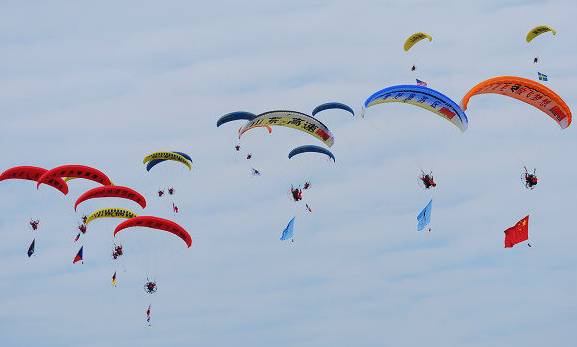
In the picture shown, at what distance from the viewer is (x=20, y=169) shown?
82500 mm

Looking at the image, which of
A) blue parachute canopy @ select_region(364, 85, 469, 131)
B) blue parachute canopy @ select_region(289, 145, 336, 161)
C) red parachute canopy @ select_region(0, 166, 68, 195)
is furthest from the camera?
blue parachute canopy @ select_region(289, 145, 336, 161)

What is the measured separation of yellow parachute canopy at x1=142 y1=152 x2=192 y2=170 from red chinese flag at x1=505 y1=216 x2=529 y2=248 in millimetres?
26794

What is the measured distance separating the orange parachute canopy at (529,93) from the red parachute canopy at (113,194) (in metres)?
22.0

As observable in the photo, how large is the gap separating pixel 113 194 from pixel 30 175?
7456 millimetres

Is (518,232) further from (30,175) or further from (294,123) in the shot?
(30,175)

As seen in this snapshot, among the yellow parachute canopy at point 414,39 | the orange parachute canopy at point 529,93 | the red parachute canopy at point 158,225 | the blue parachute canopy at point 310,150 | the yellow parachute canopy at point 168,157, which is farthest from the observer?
the yellow parachute canopy at point 414,39

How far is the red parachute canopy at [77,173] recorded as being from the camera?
7912cm

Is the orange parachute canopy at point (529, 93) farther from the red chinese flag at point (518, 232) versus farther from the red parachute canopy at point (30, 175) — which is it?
the red parachute canopy at point (30, 175)

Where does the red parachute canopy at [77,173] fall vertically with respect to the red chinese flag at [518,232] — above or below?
above

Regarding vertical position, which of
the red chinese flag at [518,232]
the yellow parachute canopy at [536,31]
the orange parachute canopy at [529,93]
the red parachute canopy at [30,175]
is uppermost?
the yellow parachute canopy at [536,31]

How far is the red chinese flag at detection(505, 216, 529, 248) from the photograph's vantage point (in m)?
67.0

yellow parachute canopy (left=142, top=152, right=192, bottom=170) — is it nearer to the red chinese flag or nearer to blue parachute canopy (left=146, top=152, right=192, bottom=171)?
blue parachute canopy (left=146, top=152, right=192, bottom=171)

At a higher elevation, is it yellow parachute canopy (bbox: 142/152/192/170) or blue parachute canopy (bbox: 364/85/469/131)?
yellow parachute canopy (bbox: 142/152/192/170)

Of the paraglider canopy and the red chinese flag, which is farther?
the paraglider canopy
